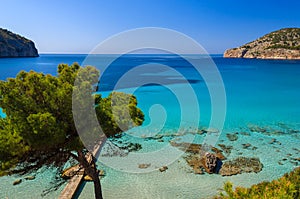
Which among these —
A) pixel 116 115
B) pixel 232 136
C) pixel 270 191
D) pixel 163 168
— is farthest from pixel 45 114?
pixel 232 136

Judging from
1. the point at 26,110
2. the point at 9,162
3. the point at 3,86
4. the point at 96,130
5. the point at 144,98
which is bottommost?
the point at 144,98

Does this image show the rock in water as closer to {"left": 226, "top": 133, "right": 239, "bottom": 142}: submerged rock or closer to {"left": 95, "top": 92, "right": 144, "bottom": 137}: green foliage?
{"left": 226, "top": 133, "right": 239, "bottom": 142}: submerged rock

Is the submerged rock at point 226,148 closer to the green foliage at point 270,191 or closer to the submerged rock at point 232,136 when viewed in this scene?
the submerged rock at point 232,136

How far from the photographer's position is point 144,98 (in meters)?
36.1

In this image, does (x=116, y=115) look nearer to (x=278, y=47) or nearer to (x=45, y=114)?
(x=45, y=114)

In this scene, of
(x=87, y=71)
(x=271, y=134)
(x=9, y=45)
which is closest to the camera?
(x=87, y=71)

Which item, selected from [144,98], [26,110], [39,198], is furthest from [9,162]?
[144,98]

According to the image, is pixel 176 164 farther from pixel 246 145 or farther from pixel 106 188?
pixel 246 145

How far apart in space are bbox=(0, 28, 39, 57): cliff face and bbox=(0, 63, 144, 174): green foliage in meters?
152

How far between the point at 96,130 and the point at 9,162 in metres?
2.64

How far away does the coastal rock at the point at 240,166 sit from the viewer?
13.4 m

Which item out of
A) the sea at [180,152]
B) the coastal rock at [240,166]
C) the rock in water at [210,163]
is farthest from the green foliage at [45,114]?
the coastal rock at [240,166]

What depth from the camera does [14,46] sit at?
14538cm

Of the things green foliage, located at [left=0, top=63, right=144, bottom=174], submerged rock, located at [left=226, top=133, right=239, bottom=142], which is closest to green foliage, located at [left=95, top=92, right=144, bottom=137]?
green foliage, located at [left=0, top=63, right=144, bottom=174]
